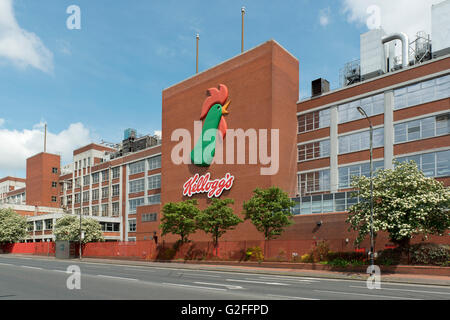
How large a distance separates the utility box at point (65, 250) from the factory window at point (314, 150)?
111 ft

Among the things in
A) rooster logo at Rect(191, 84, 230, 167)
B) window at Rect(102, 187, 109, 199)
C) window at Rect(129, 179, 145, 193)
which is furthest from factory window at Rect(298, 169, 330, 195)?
window at Rect(102, 187, 109, 199)

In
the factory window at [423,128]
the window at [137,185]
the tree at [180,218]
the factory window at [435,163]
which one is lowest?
the tree at [180,218]

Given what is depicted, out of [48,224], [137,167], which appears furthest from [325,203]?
[48,224]

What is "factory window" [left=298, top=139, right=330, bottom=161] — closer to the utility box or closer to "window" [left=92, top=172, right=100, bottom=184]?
the utility box

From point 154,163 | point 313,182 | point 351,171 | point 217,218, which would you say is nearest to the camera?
point 217,218

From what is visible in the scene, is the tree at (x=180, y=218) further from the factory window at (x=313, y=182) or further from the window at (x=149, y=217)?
the window at (x=149, y=217)

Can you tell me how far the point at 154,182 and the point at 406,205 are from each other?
49.1m

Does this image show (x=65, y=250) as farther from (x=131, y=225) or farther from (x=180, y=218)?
(x=180, y=218)

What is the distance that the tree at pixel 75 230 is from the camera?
60.4 meters

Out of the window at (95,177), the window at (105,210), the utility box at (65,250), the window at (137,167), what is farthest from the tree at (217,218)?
the window at (95,177)

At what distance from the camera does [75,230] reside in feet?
198

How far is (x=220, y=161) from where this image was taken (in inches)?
2008
